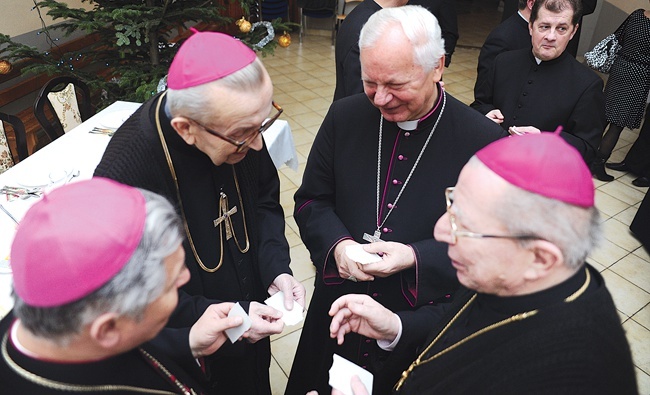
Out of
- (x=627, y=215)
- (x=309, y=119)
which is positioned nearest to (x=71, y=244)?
(x=627, y=215)

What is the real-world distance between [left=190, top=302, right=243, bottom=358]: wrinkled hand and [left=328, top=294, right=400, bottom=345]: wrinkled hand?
339 mm

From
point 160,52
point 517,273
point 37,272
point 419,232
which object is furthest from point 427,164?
point 160,52

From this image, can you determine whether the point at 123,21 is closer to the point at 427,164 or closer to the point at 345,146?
the point at 345,146

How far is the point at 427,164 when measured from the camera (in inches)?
75.3

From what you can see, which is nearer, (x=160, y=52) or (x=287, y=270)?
(x=287, y=270)

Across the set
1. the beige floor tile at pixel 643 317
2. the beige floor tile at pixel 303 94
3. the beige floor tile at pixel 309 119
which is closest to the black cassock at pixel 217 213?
the beige floor tile at pixel 643 317

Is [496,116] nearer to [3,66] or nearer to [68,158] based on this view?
[68,158]

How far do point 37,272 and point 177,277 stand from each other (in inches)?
10.8

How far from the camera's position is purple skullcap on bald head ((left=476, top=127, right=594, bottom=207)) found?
3.38ft

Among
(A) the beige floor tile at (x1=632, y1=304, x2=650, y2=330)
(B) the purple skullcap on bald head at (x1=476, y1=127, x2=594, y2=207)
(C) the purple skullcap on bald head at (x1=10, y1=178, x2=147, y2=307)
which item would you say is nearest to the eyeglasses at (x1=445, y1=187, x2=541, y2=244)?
(B) the purple skullcap on bald head at (x1=476, y1=127, x2=594, y2=207)

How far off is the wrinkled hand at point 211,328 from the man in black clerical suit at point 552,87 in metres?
2.11

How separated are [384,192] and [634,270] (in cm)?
325

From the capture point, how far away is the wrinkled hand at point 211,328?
148 cm

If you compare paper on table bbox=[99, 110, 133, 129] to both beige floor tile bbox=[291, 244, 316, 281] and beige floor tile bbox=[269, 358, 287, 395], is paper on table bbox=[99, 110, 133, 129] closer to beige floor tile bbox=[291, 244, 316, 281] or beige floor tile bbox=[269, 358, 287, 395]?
beige floor tile bbox=[291, 244, 316, 281]
